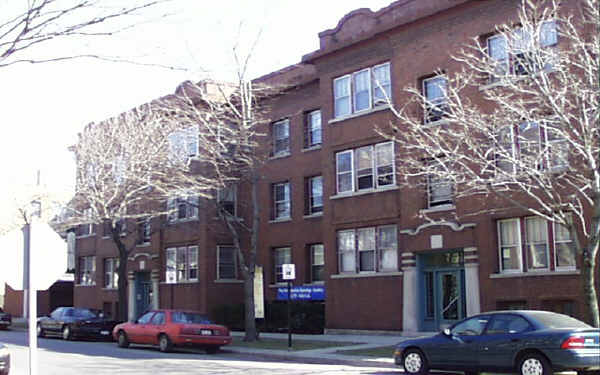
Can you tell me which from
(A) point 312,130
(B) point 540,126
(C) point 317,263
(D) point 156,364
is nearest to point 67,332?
(C) point 317,263

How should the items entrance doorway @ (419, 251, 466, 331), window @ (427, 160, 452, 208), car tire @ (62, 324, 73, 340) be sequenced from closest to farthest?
window @ (427, 160, 452, 208) → entrance doorway @ (419, 251, 466, 331) → car tire @ (62, 324, 73, 340)

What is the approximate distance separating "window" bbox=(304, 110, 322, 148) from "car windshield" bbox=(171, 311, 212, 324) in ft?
37.8

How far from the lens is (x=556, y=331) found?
1440 cm

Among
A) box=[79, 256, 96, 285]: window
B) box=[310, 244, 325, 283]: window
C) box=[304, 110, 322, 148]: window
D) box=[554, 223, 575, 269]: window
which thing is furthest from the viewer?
box=[79, 256, 96, 285]: window

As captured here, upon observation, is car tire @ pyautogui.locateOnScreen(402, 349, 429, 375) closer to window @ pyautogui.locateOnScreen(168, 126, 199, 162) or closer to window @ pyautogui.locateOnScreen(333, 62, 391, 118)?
window @ pyautogui.locateOnScreen(333, 62, 391, 118)

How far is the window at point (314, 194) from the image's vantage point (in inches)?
1331

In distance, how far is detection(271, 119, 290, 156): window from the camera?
35.2 meters

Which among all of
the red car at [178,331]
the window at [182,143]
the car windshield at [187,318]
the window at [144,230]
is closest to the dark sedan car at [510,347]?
the red car at [178,331]

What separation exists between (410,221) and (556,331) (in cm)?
1248

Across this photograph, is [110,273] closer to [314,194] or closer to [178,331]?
[314,194]

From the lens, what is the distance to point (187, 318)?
80.3ft

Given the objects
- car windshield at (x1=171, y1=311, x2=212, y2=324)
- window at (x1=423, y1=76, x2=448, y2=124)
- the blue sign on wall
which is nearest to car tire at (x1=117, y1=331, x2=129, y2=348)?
Answer: car windshield at (x1=171, y1=311, x2=212, y2=324)

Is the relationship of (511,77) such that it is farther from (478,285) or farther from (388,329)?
(388,329)

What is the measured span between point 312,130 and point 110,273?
17.6 m
